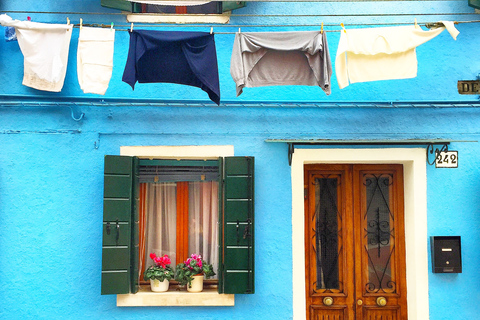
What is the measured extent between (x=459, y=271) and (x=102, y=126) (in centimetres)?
456

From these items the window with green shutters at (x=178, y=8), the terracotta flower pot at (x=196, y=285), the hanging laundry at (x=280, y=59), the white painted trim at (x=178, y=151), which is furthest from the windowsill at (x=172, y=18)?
the terracotta flower pot at (x=196, y=285)

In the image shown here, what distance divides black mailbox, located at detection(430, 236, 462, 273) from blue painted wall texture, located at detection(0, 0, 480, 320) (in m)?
0.15

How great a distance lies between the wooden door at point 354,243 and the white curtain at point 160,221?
1680 mm

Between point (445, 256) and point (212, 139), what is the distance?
3068 mm

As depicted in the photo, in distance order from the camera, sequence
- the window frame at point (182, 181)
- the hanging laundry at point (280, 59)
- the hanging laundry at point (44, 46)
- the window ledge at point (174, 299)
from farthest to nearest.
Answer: the window frame at point (182, 181) < the window ledge at point (174, 299) < the hanging laundry at point (44, 46) < the hanging laundry at point (280, 59)

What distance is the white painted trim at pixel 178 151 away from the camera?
6492mm

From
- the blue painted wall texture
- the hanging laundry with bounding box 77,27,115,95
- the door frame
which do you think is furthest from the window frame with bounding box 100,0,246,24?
the door frame

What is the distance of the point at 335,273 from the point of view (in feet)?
22.2

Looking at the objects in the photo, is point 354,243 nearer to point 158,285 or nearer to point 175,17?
point 158,285

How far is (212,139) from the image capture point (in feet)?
21.5

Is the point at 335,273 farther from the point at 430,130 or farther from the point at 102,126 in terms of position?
the point at 102,126

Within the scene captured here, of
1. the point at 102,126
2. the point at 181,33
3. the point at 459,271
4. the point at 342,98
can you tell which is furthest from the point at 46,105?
the point at 459,271

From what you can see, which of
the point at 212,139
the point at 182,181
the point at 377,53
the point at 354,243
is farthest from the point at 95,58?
Answer: the point at 354,243

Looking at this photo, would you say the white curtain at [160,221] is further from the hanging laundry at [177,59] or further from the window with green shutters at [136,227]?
the hanging laundry at [177,59]
